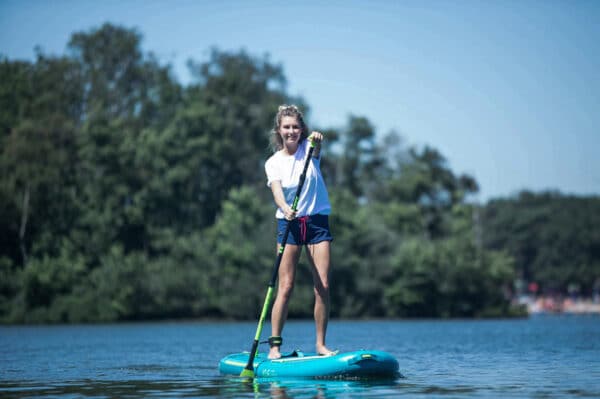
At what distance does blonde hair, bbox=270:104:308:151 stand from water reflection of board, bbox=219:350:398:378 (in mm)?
2728

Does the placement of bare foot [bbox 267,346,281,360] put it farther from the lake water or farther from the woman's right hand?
the woman's right hand

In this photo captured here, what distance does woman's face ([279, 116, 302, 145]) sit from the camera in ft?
39.8

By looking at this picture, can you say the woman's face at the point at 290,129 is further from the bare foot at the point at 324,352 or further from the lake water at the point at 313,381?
the lake water at the point at 313,381

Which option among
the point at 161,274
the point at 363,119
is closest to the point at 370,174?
the point at 363,119

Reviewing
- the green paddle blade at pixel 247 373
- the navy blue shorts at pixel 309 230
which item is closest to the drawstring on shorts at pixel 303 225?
the navy blue shorts at pixel 309 230

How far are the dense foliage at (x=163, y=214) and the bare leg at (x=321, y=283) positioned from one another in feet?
138

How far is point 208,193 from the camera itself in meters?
71.1

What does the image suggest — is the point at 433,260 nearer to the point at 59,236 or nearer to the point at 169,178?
the point at 169,178

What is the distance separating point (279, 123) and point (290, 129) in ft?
0.62

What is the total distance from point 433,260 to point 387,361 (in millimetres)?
52298

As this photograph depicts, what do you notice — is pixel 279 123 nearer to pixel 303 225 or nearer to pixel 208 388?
pixel 303 225

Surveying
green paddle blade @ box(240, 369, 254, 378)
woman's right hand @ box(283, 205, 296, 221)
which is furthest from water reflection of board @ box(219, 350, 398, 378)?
woman's right hand @ box(283, 205, 296, 221)

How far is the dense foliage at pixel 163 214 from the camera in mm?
54688

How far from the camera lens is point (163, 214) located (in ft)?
Answer: 216
